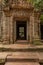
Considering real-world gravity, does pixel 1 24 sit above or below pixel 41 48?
above

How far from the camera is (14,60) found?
5891 millimetres

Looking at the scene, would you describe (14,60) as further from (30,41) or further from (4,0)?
(4,0)

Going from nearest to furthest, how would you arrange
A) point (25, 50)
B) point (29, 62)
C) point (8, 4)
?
point (29, 62) → point (25, 50) → point (8, 4)

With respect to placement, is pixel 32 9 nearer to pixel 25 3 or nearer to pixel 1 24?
pixel 25 3

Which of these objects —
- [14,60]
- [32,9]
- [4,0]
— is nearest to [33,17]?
[32,9]

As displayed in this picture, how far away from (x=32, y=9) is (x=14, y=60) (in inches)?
209

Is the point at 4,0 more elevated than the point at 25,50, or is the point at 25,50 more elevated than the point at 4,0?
the point at 4,0

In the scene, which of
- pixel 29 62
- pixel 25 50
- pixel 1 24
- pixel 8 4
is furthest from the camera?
pixel 1 24


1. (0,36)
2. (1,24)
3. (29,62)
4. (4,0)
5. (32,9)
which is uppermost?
(4,0)

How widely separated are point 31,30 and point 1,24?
7.39 ft

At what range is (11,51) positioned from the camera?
8250 millimetres

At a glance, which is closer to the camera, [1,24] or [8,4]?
[8,4]

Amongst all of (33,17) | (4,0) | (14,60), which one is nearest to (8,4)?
(4,0)

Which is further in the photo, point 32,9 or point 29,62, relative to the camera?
point 32,9
